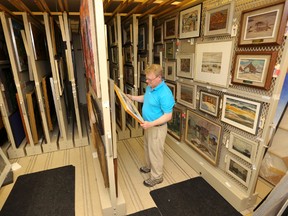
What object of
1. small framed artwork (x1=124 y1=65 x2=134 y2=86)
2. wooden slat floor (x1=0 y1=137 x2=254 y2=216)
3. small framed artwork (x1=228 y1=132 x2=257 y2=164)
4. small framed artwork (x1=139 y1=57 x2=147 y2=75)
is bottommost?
wooden slat floor (x1=0 y1=137 x2=254 y2=216)

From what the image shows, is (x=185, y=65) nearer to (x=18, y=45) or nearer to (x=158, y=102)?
(x=158, y=102)

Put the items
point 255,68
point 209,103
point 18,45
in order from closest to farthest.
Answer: point 255,68 < point 209,103 < point 18,45

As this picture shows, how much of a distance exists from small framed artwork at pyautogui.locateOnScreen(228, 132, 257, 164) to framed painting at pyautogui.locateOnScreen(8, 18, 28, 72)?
9.35ft

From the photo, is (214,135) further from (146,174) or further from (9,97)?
(9,97)

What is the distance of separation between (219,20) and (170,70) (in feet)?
3.61

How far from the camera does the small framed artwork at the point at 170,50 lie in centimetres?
269

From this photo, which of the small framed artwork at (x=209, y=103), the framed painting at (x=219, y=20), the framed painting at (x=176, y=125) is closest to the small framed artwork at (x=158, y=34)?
the framed painting at (x=219, y=20)

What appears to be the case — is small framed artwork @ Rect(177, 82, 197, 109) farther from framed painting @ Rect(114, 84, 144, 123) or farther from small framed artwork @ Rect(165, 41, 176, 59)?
framed painting @ Rect(114, 84, 144, 123)

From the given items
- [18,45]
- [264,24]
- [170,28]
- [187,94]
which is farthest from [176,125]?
[18,45]

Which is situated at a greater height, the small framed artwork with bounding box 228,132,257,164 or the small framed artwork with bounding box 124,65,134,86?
the small framed artwork with bounding box 124,65,134,86

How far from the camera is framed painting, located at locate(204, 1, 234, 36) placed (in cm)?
173

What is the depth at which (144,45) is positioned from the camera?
3.10 m

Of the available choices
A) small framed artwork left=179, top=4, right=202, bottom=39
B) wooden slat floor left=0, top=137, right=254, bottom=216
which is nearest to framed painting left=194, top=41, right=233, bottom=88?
small framed artwork left=179, top=4, right=202, bottom=39

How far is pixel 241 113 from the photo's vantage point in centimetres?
175
